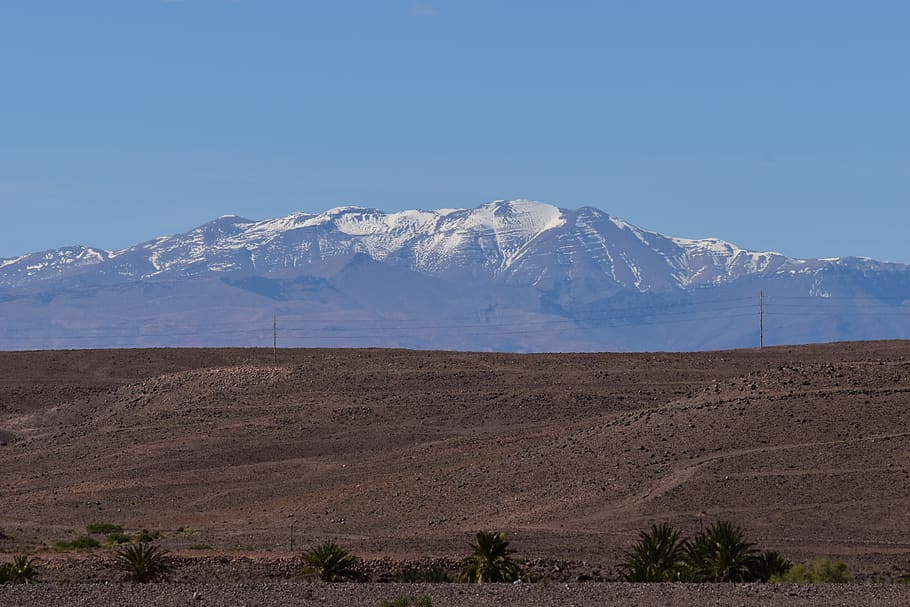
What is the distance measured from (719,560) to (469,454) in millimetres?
24967

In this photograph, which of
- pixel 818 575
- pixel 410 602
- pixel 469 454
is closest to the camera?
pixel 410 602

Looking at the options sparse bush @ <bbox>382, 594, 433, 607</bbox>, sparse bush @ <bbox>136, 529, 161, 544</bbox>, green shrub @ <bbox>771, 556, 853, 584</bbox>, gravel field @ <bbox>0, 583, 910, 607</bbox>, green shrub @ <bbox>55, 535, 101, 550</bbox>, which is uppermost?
→ sparse bush @ <bbox>382, 594, 433, 607</bbox>

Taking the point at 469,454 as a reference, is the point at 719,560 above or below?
below

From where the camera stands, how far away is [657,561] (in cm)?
3050

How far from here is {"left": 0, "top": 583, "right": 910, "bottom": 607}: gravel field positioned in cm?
2555

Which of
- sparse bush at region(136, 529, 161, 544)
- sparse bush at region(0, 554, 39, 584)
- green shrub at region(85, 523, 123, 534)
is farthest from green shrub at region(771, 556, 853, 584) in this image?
green shrub at region(85, 523, 123, 534)

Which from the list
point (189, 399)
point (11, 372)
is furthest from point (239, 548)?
point (11, 372)

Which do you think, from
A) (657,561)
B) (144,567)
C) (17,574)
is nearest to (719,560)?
(657,561)

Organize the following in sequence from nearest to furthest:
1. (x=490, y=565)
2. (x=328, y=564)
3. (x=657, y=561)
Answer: (x=490, y=565)
(x=657, y=561)
(x=328, y=564)

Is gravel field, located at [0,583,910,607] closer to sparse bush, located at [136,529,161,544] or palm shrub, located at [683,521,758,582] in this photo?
palm shrub, located at [683,521,758,582]

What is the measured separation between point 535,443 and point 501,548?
75.1 feet

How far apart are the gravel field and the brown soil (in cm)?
507

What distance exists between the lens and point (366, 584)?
28.7 m

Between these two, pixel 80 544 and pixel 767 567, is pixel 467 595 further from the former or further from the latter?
pixel 80 544
